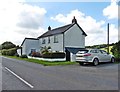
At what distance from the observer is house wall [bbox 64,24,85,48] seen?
125 feet

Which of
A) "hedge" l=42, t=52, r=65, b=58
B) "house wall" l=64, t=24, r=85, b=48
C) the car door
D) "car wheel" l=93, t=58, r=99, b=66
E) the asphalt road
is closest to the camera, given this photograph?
the asphalt road

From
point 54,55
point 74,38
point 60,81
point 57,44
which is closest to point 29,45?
point 57,44

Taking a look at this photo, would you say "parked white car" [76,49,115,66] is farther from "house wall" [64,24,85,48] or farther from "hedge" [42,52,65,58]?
"house wall" [64,24,85,48]

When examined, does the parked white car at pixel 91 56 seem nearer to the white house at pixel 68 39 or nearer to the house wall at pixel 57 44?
the white house at pixel 68 39

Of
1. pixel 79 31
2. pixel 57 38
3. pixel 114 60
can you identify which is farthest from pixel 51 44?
pixel 114 60

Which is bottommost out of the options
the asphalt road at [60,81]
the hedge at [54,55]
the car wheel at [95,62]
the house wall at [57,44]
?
the asphalt road at [60,81]

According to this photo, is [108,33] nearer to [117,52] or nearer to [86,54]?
[117,52]

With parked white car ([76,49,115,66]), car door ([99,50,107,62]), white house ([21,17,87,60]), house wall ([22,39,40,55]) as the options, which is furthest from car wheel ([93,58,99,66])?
house wall ([22,39,40,55])

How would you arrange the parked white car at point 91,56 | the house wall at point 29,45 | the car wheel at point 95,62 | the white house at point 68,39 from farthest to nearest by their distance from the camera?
the house wall at point 29,45 → the white house at point 68,39 → the car wheel at point 95,62 → the parked white car at point 91,56

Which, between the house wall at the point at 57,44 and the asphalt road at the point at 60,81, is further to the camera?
the house wall at the point at 57,44

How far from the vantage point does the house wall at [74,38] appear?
3822cm

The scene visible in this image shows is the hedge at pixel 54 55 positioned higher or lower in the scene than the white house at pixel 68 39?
lower

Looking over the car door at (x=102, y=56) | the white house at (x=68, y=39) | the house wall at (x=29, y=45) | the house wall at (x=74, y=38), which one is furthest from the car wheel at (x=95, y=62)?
the house wall at (x=29, y=45)

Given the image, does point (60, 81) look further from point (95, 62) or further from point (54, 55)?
point (54, 55)
